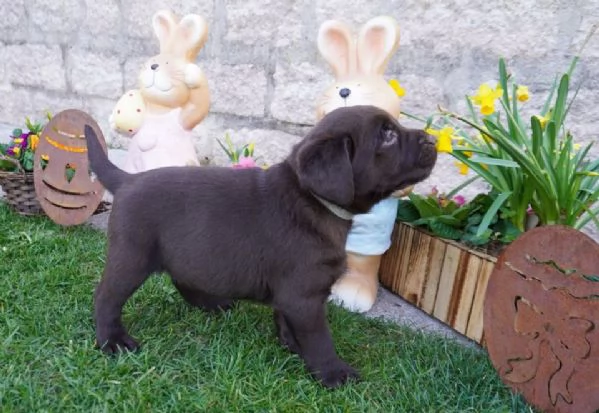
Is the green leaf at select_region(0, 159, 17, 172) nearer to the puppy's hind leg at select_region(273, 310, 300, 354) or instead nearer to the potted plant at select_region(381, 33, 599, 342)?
the puppy's hind leg at select_region(273, 310, 300, 354)

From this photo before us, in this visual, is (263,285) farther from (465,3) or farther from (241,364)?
(465,3)

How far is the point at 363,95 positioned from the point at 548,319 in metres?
1.17

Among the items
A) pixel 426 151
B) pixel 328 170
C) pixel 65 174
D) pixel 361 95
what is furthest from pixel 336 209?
pixel 65 174

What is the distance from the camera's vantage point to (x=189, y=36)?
278cm

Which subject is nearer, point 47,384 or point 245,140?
point 47,384

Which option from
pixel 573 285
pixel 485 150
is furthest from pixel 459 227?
pixel 573 285

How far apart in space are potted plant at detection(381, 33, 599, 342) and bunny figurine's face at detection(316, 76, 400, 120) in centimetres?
15

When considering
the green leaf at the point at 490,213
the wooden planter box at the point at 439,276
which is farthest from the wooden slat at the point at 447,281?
the green leaf at the point at 490,213

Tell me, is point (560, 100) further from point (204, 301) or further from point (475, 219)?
point (204, 301)

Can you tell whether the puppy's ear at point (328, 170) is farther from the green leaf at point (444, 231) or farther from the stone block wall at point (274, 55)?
the stone block wall at point (274, 55)

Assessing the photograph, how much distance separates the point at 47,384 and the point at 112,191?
0.71m

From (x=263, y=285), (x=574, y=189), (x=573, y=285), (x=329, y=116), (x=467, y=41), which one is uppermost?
(x=467, y=41)

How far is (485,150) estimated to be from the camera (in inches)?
90.0

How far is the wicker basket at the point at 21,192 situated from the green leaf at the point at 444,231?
235 cm
